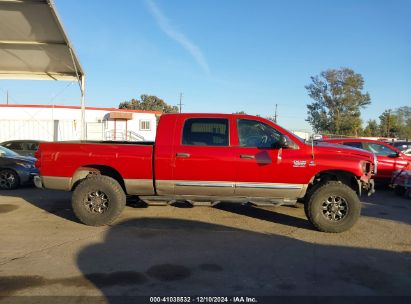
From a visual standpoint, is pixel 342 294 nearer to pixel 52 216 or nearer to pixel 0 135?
pixel 52 216

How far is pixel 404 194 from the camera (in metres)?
10.7

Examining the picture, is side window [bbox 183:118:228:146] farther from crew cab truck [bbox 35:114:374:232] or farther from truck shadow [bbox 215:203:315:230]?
truck shadow [bbox 215:203:315:230]

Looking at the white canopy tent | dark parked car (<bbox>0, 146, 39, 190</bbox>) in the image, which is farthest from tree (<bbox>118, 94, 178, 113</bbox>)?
dark parked car (<bbox>0, 146, 39, 190</bbox>)

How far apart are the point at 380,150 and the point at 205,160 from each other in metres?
7.62

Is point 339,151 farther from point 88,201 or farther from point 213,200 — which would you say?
point 88,201

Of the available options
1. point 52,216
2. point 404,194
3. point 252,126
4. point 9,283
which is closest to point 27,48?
point 52,216

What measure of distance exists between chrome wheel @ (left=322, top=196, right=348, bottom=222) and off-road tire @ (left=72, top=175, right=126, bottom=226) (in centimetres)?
351

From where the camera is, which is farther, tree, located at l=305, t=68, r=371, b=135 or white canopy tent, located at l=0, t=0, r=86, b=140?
tree, located at l=305, t=68, r=371, b=135

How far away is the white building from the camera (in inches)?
1051

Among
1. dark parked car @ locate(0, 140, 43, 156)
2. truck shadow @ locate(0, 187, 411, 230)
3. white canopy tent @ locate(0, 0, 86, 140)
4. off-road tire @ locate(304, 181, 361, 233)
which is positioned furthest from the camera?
dark parked car @ locate(0, 140, 43, 156)

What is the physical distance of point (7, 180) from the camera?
11273 millimetres

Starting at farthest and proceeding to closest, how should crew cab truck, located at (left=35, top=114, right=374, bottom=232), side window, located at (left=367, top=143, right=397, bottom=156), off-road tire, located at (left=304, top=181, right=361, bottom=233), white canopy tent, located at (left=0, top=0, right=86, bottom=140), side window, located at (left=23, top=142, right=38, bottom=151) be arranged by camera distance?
side window, located at (left=23, top=142, right=38, bottom=151), side window, located at (left=367, top=143, right=397, bottom=156), white canopy tent, located at (left=0, top=0, right=86, bottom=140), crew cab truck, located at (left=35, top=114, right=374, bottom=232), off-road tire, located at (left=304, top=181, right=361, bottom=233)

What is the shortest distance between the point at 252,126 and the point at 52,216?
13.9 feet

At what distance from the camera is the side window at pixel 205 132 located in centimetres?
694
